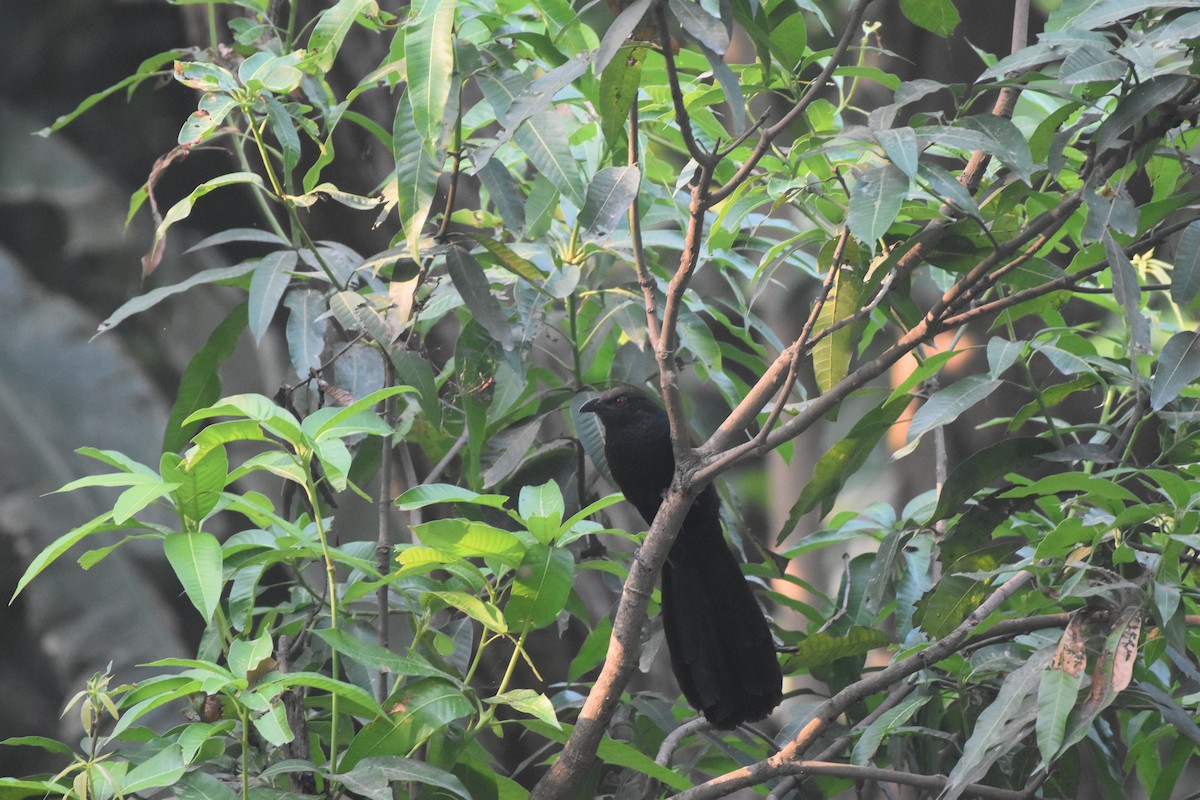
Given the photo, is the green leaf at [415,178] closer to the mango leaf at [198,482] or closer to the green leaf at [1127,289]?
the mango leaf at [198,482]

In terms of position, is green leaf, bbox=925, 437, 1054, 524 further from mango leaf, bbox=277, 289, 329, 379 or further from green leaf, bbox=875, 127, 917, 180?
mango leaf, bbox=277, 289, 329, 379

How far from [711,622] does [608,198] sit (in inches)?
49.0

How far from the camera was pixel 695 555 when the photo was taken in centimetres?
304

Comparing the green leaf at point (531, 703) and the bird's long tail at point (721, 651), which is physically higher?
the green leaf at point (531, 703)

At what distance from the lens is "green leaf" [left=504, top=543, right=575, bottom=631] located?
6.91ft

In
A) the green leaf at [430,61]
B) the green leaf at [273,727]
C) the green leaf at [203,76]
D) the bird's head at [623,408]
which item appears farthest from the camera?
the bird's head at [623,408]

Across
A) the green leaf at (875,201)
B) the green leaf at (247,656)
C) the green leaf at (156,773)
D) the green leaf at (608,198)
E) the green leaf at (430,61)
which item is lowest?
the green leaf at (156,773)

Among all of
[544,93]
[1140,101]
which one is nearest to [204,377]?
[544,93]

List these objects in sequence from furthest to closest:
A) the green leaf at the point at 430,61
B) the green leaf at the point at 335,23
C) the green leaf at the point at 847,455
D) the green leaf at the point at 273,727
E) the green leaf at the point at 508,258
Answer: the green leaf at the point at 847,455 < the green leaf at the point at 508,258 < the green leaf at the point at 335,23 < the green leaf at the point at 430,61 < the green leaf at the point at 273,727

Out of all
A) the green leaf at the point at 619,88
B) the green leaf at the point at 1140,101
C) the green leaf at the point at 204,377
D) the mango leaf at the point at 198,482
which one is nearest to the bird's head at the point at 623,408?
the green leaf at the point at 204,377

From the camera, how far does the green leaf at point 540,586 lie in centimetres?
211

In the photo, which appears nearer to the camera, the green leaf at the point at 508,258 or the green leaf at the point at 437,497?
the green leaf at the point at 437,497

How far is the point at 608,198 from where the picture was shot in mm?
1993

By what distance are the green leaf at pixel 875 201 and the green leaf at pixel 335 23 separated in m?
0.93
